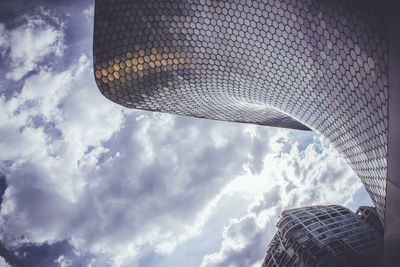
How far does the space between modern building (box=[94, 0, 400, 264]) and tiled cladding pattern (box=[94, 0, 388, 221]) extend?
0.03 meters

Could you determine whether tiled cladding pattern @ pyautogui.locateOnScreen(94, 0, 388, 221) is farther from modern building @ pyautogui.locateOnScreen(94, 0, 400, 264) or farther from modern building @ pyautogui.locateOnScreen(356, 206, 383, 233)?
modern building @ pyautogui.locateOnScreen(356, 206, 383, 233)

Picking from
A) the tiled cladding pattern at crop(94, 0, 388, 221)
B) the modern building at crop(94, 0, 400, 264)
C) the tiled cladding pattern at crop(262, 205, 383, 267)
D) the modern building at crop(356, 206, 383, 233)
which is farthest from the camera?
the modern building at crop(356, 206, 383, 233)

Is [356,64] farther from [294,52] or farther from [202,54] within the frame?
[202,54]

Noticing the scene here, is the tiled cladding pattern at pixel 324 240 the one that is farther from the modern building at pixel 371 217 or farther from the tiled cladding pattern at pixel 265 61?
the tiled cladding pattern at pixel 265 61

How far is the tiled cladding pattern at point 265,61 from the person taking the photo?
5.41m

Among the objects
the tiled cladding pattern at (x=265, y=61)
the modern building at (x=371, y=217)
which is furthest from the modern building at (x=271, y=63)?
the modern building at (x=371, y=217)

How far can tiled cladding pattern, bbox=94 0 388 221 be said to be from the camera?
17.7 feet

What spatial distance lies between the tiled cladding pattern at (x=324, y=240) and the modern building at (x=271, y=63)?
17.3 meters

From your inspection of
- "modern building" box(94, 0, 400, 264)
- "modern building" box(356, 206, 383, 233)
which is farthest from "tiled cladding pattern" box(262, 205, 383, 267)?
"modern building" box(94, 0, 400, 264)

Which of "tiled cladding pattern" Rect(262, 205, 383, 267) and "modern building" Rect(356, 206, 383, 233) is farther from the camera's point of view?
"modern building" Rect(356, 206, 383, 233)

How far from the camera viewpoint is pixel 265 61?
848cm

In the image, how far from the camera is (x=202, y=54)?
921 centimetres

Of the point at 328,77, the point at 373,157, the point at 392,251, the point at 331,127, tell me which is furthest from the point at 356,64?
the point at 392,251

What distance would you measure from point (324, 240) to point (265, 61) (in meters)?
22.7
